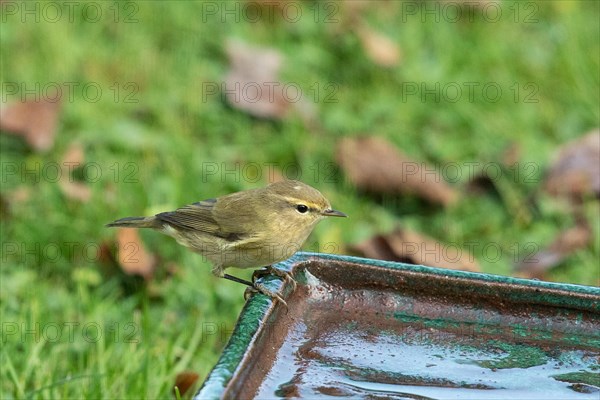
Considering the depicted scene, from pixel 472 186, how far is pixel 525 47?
5.87 ft

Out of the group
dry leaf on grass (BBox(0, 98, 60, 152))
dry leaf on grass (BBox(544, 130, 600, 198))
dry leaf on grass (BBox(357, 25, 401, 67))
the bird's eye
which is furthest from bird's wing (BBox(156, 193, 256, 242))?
dry leaf on grass (BBox(357, 25, 401, 67))

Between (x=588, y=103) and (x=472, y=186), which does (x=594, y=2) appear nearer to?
(x=588, y=103)

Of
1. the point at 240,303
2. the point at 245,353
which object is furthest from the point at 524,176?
the point at 245,353

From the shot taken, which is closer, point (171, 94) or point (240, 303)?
point (240, 303)

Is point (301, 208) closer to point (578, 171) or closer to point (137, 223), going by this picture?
point (137, 223)

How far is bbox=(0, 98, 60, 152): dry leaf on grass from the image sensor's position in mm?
5988

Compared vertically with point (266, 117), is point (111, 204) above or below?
below

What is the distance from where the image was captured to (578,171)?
19.6 feet

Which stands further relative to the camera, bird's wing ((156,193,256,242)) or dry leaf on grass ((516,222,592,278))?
dry leaf on grass ((516,222,592,278))

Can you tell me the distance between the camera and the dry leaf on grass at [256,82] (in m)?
6.59

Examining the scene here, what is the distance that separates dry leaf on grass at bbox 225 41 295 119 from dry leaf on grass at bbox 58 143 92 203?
118 centimetres

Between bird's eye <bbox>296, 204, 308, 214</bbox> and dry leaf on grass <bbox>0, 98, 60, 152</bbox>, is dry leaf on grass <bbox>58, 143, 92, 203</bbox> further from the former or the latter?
bird's eye <bbox>296, 204, 308, 214</bbox>

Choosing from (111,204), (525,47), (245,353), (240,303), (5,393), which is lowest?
(5,393)

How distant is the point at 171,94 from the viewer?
6676mm
